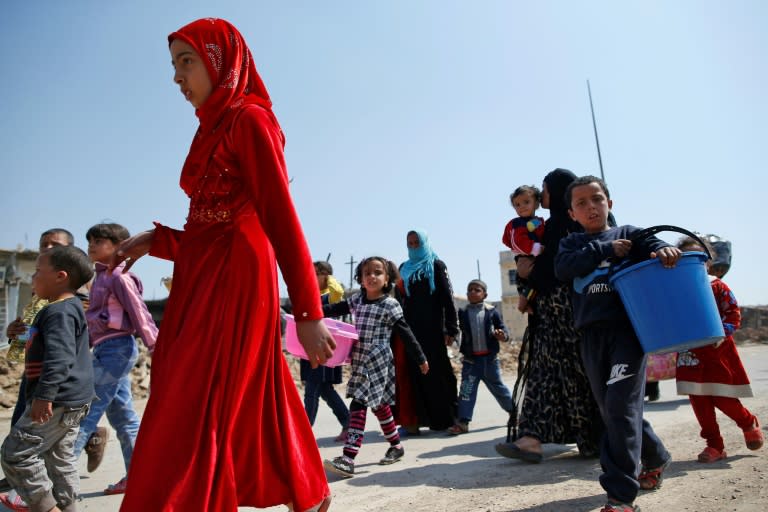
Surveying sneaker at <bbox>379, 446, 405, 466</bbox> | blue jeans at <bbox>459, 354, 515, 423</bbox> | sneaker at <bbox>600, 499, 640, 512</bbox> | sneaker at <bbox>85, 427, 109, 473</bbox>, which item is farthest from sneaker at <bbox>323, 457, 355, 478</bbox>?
blue jeans at <bbox>459, 354, 515, 423</bbox>

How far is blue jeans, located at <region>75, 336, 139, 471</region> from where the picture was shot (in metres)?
4.15

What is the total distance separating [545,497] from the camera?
11.3 ft

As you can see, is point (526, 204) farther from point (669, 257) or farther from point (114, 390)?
point (114, 390)

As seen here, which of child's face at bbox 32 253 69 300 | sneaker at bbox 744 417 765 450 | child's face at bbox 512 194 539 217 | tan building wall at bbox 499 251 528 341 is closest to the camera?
child's face at bbox 32 253 69 300

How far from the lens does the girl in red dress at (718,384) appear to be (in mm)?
4262

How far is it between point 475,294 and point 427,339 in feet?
4.62

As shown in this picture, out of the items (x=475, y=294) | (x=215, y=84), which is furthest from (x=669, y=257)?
(x=475, y=294)

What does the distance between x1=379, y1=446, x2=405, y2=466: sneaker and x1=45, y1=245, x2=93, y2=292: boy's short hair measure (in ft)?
8.46

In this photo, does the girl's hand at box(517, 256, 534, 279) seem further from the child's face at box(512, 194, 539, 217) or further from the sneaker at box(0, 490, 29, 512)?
the sneaker at box(0, 490, 29, 512)

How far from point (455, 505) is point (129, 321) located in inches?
99.2

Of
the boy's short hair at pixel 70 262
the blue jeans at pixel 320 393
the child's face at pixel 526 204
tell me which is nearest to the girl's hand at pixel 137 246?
the boy's short hair at pixel 70 262

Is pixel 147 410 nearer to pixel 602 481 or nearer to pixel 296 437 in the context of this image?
pixel 296 437

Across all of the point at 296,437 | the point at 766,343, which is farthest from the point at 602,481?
the point at 766,343

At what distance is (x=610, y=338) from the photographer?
3195mm
